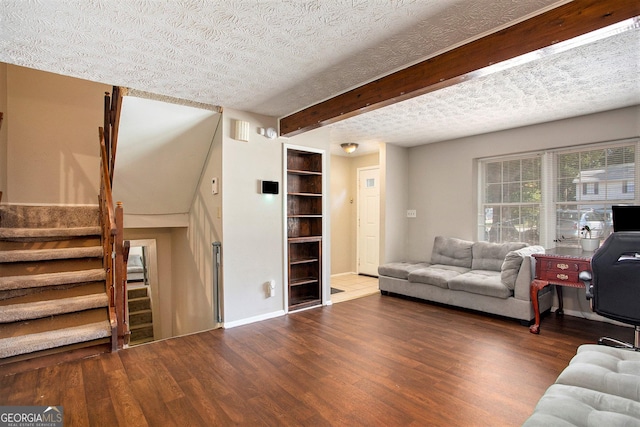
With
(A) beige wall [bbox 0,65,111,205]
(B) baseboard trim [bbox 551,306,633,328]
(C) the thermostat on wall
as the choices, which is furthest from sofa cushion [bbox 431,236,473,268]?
(A) beige wall [bbox 0,65,111,205]

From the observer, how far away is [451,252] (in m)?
4.96

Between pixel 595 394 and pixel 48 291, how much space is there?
166 inches

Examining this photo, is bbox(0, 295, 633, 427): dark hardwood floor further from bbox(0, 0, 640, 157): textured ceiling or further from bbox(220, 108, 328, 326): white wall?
bbox(0, 0, 640, 157): textured ceiling

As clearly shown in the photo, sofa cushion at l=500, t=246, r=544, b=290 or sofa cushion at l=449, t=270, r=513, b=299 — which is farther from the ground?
sofa cushion at l=500, t=246, r=544, b=290

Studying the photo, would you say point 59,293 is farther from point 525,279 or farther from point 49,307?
point 525,279

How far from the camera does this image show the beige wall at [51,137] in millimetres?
4039

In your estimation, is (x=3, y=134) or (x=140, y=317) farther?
(x=140, y=317)

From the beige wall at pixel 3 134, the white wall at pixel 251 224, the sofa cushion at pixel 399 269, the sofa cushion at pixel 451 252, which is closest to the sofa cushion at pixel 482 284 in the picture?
the sofa cushion at pixel 451 252

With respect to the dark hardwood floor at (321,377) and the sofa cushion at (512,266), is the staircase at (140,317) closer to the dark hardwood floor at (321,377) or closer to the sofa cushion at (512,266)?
the dark hardwood floor at (321,377)

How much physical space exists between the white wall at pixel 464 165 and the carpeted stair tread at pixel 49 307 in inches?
182

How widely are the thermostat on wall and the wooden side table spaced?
2993 mm

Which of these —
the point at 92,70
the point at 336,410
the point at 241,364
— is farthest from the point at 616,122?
the point at 92,70

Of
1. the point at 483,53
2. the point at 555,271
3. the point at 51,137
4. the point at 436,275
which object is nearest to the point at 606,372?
the point at 483,53

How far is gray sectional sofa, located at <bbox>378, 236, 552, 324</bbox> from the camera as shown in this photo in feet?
12.1
